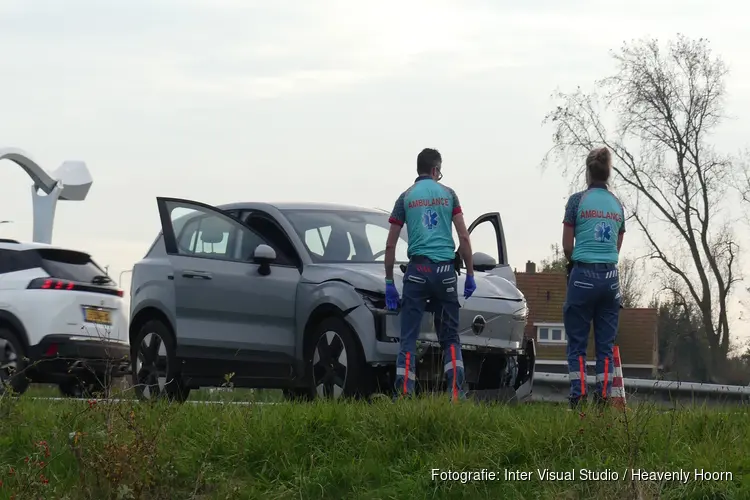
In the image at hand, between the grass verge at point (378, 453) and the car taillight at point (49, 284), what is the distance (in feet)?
18.9

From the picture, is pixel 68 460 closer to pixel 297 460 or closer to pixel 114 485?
pixel 114 485

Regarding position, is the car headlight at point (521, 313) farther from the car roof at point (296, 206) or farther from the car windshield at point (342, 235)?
the car roof at point (296, 206)

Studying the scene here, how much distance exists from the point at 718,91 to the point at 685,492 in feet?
121

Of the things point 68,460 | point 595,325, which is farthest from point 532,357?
point 68,460

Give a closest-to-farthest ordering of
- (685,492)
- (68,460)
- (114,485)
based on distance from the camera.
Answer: (685,492)
(114,485)
(68,460)

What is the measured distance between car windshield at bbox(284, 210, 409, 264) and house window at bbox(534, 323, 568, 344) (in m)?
56.8

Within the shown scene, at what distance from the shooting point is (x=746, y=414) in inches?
320

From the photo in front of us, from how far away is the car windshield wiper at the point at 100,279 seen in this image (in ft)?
47.1

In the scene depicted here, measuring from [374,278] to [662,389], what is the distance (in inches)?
152

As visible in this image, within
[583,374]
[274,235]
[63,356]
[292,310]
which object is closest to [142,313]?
[274,235]

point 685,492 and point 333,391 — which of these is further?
point 333,391

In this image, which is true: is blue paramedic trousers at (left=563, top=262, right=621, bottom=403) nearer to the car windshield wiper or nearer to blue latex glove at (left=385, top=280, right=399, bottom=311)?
blue latex glove at (left=385, top=280, right=399, bottom=311)

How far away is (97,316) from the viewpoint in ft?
46.0

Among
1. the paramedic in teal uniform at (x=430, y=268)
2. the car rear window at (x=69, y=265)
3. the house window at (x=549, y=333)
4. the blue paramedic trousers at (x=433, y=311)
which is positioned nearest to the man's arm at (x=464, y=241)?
the paramedic in teal uniform at (x=430, y=268)
